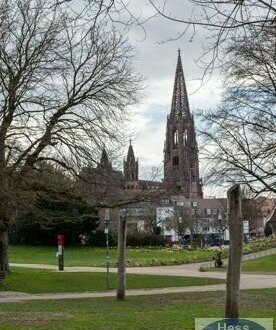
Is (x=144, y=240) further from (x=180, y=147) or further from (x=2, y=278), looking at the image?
(x=2, y=278)

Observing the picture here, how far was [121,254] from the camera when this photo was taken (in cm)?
1958

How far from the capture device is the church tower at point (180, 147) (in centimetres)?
2905

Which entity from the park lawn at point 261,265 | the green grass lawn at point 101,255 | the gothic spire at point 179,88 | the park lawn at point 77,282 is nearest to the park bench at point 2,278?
the park lawn at point 77,282

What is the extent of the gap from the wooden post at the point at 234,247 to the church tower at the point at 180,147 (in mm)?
2028

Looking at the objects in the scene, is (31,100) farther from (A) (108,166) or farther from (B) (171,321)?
(B) (171,321)

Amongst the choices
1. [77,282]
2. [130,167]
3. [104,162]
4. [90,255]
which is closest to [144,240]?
[90,255]

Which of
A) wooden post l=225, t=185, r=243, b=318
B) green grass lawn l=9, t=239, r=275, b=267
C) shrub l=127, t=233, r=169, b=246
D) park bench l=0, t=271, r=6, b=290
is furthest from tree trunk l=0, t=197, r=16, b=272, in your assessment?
shrub l=127, t=233, r=169, b=246

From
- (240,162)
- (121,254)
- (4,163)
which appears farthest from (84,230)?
(121,254)

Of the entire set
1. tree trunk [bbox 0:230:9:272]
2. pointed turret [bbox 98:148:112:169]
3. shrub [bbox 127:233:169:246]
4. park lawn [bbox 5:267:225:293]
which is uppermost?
pointed turret [bbox 98:148:112:169]

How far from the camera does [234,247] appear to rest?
29.4ft

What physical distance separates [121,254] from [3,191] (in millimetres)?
5735

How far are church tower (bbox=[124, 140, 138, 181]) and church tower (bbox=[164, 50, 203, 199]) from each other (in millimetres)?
1546

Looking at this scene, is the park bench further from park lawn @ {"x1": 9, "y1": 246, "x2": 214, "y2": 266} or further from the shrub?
the shrub

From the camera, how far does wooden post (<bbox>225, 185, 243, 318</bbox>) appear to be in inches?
348
